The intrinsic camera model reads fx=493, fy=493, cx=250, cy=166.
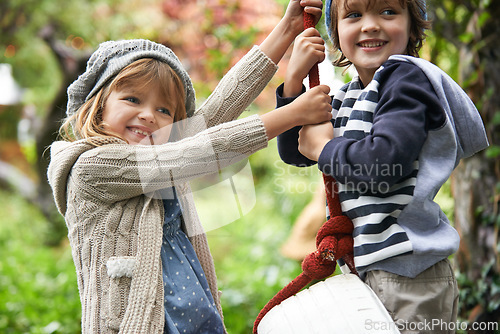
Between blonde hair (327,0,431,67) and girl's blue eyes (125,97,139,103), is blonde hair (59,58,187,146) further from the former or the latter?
blonde hair (327,0,431,67)

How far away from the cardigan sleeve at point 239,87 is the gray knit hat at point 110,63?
12 centimetres

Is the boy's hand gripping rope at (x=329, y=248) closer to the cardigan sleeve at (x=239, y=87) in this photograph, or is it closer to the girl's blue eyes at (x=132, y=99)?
the cardigan sleeve at (x=239, y=87)

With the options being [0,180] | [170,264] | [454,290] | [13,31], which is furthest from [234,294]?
[0,180]

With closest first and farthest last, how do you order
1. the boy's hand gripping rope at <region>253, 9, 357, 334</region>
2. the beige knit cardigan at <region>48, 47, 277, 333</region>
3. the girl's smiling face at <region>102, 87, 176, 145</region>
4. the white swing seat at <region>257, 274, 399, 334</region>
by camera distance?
1. the white swing seat at <region>257, 274, 399, 334</region>
2. the boy's hand gripping rope at <region>253, 9, 357, 334</region>
3. the beige knit cardigan at <region>48, 47, 277, 333</region>
4. the girl's smiling face at <region>102, 87, 176, 145</region>

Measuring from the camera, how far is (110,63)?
1500 mm

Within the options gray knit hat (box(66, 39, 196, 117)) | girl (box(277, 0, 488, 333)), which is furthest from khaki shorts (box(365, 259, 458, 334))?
gray knit hat (box(66, 39, 196, 117))

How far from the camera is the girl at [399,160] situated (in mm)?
1109

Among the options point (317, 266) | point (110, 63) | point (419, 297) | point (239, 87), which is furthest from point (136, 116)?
point (419, 297)

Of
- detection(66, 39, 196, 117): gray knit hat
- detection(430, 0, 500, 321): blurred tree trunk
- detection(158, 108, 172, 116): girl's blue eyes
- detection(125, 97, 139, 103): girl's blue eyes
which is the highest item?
detection(66, 39, 196, 117): gray knit hat

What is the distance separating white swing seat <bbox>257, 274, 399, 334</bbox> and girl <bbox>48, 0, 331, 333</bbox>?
0.97 ft

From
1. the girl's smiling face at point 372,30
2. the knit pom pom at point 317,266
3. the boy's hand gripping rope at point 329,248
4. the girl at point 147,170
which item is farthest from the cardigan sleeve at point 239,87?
the knit pom pom at point 317,266

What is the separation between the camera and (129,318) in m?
1.25

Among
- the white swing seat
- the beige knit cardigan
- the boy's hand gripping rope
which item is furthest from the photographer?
the beige knit cardigan

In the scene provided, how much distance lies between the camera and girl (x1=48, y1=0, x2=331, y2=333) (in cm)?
129
